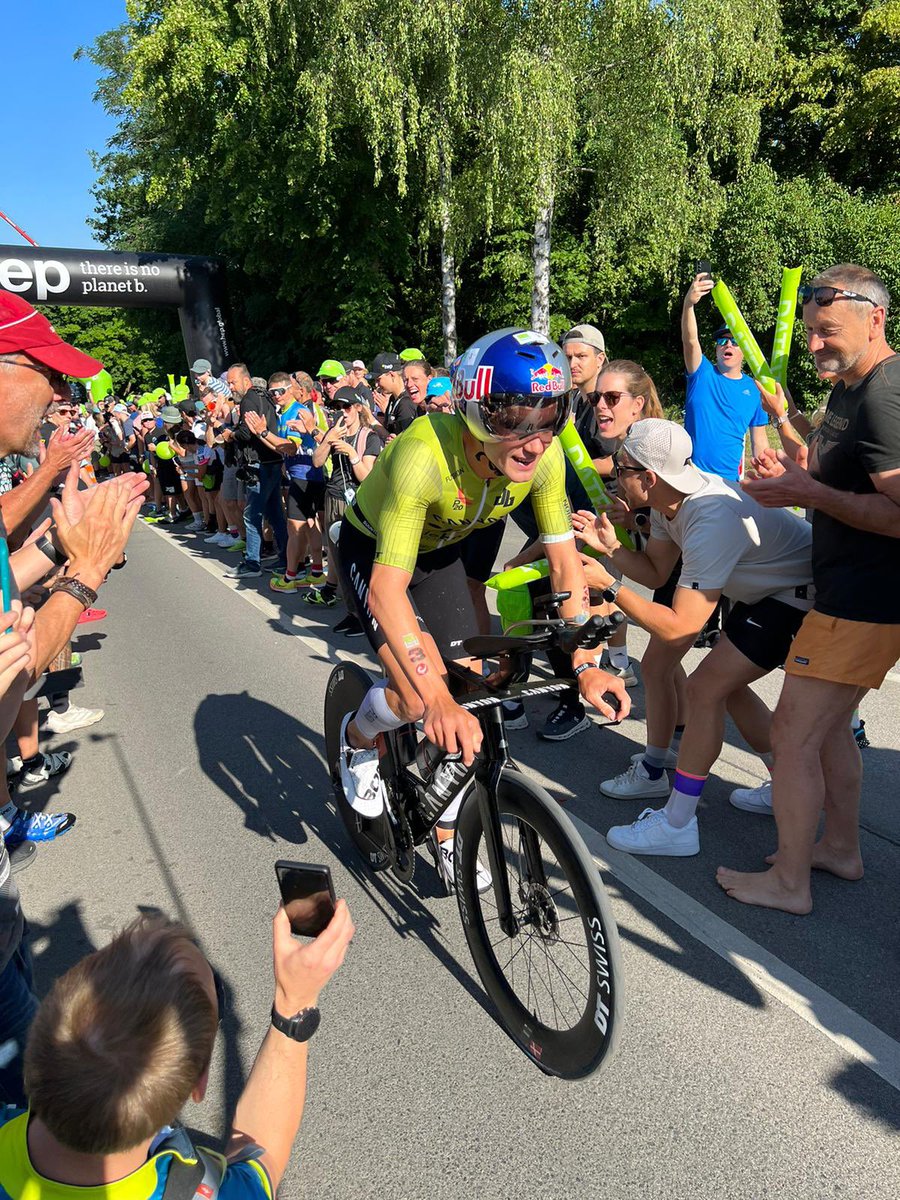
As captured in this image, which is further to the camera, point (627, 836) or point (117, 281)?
point (117, 281)

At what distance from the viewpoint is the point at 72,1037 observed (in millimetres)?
1286

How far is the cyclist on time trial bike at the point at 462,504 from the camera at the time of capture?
247 centimetres

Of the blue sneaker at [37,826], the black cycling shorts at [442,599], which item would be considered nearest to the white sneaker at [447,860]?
the black cycling shorts at [442,599]

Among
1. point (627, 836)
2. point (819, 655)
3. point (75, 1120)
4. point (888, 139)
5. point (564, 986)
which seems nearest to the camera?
point (75, 1120)

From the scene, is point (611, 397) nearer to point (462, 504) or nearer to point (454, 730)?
point (462, 504)

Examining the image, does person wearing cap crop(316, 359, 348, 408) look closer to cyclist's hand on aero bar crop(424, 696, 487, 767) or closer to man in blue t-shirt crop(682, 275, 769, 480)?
man in blue t-shirt crop(682, 275, 769, 480)

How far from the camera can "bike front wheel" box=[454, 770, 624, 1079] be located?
2.25m

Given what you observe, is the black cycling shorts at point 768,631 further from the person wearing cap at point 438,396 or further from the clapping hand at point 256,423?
the clapping hand at point 256,423

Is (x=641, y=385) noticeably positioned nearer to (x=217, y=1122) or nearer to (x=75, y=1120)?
(x=217, y=1122)

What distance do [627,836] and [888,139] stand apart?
1065 inches

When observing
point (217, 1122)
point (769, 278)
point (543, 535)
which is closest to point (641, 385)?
point (543, 535)

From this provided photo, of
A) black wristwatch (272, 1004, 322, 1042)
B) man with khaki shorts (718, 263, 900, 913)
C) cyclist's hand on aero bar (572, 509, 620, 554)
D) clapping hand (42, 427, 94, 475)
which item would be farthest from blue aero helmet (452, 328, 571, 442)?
clapping hand (42, 427, 94, 475)

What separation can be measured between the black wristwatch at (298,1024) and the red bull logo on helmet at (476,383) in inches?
66.1

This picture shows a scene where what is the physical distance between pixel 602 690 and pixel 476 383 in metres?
0.97
